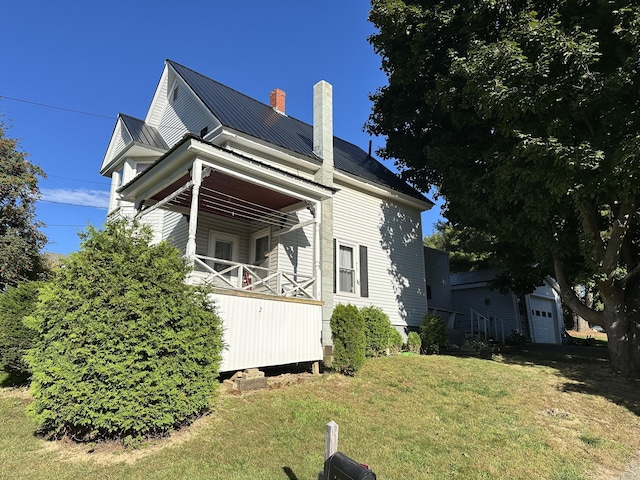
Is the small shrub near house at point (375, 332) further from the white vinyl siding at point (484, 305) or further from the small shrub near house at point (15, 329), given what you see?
the white vinyl siding at point (484, 305)

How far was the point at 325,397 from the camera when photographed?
686 centimetres

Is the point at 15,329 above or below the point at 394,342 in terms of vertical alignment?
above

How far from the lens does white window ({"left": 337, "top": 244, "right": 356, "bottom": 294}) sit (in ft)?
39.5

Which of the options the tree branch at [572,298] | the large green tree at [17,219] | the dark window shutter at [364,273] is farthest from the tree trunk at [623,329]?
the large green tree at [17,219]

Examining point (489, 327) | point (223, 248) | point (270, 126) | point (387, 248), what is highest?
point (270, 126)

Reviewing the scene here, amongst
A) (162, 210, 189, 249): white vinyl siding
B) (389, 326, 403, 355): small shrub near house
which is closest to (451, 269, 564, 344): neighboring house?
(389, 326, 403, 355): small shrub near house

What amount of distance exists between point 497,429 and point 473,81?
7924mm

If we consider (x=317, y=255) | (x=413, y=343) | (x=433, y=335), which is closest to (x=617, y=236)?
(x=433, y=335)

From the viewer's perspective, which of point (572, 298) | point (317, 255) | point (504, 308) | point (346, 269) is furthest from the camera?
point (504, 308)

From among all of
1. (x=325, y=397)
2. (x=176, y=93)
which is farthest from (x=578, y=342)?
(x=176, y=93)

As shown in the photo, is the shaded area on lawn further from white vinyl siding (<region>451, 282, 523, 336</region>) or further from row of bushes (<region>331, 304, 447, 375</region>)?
white vinyl siding (<region>451, 282, 523, 336</region>)

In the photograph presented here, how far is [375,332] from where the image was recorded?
11.1 metres

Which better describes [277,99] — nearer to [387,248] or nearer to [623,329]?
[387,248]

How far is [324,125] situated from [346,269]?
15.2 ft
